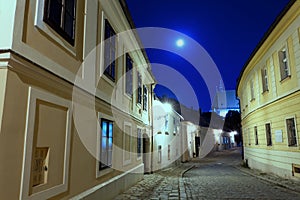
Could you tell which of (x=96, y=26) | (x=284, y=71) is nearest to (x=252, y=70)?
(x=284, y=71)

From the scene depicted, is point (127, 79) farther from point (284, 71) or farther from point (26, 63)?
point (284, 71)

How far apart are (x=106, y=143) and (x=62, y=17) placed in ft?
12.5

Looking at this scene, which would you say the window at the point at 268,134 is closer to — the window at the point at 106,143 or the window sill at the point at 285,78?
the window sill at the point at 285,78

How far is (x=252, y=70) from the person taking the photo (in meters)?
16.4

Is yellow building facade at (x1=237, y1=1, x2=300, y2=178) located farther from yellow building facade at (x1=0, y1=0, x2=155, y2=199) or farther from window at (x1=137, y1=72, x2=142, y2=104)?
yellow building facade at (x1=0, y1=0, x2=155, y2=199)

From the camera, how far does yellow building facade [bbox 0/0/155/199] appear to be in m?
3.42

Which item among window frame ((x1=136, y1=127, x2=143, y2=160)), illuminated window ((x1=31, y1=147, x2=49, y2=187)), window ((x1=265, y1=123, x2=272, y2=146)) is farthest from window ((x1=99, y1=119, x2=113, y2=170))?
window ((x1=265, y1=123, x2=272, y2=146))

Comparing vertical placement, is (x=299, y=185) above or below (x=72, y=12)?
below

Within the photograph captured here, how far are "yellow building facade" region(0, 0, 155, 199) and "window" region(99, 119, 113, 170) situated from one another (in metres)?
0.03

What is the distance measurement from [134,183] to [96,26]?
256 inches

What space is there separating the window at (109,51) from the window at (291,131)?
772 centimetres

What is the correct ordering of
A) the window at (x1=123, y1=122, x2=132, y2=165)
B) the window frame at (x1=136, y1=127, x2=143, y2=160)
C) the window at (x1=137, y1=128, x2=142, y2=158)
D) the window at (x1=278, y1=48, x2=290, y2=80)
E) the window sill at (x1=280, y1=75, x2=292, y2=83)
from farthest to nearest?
1. the window at (x1=137, y1=128, x2=142, y2=158)
2. the window frame at (x1=136, y1=127, x2=143, y2=160)
3. the window at (x1=278, y1=48, x2=290, y2=80)
4. the window sill at (x1=280, y1=75, x2=292, y2=83)
5. the window at (x1=123, y1=122, x2=132, y2=165)

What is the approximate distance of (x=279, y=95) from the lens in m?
11.4

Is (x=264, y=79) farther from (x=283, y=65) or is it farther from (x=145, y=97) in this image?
(x=145, y=97)
